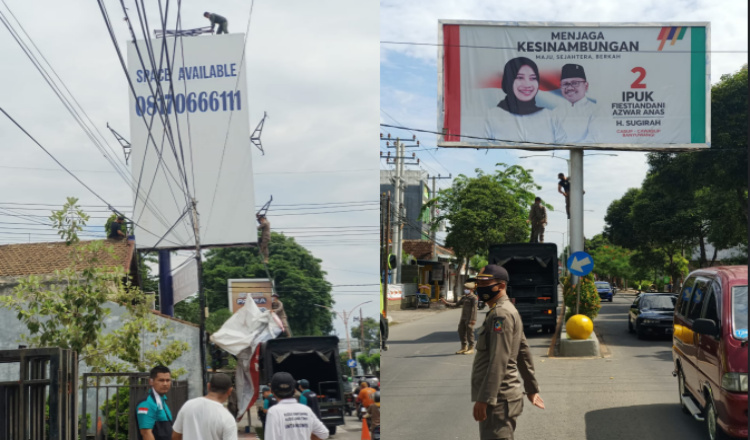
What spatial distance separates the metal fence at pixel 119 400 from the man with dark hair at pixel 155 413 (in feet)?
5.87

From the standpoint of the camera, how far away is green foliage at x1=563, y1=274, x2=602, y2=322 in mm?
9695

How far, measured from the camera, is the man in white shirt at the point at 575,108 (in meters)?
7.33

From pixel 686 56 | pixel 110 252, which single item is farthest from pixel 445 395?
pixel 686 56

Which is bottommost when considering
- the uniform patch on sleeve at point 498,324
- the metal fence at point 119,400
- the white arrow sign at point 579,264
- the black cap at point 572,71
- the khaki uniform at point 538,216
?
the metal fence at point 119,400

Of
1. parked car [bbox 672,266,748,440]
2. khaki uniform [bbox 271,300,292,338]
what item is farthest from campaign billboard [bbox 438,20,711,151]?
khaki uniform [bbox 271,300,292,338]

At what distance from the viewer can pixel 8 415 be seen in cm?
396

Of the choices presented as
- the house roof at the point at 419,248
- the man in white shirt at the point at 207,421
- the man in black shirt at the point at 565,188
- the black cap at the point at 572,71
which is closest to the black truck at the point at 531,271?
the black cap at the point at 572,71

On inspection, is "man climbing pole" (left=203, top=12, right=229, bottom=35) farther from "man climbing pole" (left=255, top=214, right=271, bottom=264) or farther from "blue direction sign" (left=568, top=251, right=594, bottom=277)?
"blue direction sign" (left=568, top=251, right=594, bottom=277)

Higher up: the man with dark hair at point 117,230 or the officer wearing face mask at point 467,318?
the man with dark hair at point 117,230

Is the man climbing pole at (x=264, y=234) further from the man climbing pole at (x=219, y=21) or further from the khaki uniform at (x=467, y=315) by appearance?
the khaki uniform at (x=467, y=315)

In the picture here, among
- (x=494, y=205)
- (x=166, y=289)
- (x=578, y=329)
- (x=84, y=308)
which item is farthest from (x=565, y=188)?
(x=494, y=205)

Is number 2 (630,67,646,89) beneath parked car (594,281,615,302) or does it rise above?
above

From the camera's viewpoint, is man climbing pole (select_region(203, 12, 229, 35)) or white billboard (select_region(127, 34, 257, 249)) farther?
white billboard (select_region(127, 34, 257, 249))

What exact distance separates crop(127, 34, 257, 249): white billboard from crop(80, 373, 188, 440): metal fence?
1.23 meters
